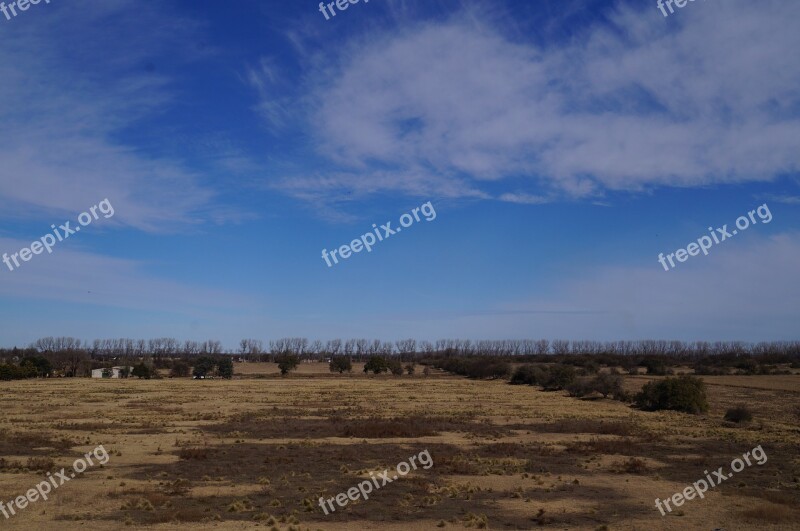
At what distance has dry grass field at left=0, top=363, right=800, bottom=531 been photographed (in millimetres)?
16172

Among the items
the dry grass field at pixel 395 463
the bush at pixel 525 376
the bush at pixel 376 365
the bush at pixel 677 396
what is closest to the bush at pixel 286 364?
the bush at pixel 376 365

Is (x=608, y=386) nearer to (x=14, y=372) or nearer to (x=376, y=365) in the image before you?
(x=376, y=365)

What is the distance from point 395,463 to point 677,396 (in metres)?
31.2

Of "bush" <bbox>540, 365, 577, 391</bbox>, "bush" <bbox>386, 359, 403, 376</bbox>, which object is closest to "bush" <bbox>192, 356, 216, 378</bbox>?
"bush" <bbox>386, 359, 403, 376</bbox>

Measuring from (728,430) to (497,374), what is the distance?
74.0 metres

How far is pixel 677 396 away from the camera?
4731 centimetres

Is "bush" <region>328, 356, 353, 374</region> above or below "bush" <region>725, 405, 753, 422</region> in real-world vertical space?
below

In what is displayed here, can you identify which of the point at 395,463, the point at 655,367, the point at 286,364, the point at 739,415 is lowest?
the point at 655,367

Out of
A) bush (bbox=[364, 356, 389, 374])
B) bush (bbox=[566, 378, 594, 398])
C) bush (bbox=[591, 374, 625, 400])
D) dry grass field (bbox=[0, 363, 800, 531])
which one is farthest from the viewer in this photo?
bush (bbox=[364, 356, 389, 374])

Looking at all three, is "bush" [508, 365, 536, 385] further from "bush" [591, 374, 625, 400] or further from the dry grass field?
the dry grass field

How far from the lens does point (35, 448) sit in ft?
89.7

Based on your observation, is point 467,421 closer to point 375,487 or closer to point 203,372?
point 375,487

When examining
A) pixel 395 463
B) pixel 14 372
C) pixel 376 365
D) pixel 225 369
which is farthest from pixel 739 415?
pixel 14 372

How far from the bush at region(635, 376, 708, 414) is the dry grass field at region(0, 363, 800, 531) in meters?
1.96
